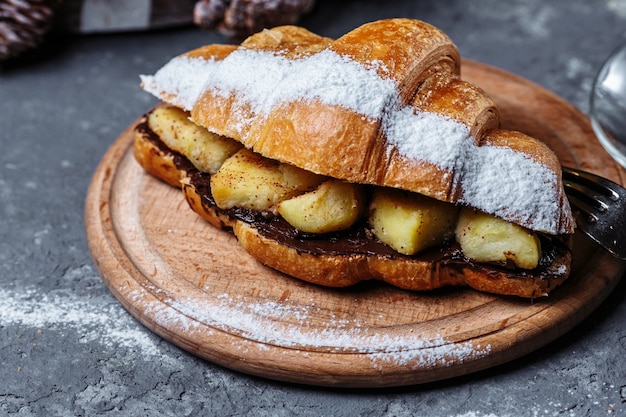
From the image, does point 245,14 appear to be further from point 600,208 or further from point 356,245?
point 600,208

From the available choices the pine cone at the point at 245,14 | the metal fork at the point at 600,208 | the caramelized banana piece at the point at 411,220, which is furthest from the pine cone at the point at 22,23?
the metal fork at the point at 600,208

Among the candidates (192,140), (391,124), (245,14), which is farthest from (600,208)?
(245,14)

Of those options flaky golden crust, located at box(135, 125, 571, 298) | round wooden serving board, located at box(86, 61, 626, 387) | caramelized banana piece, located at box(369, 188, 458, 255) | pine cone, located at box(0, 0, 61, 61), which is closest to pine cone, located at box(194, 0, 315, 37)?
pine cone, located at box(0, 0, 61, 61)

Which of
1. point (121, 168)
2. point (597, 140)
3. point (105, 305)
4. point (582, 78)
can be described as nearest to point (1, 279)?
point (105, 305)

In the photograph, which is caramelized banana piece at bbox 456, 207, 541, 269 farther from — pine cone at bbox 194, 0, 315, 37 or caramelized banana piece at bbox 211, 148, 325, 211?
pine cone at bbox 194, 0, 315, 37

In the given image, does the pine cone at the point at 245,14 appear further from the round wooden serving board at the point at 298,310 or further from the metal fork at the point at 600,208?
the metal fork at the point at 600,208
